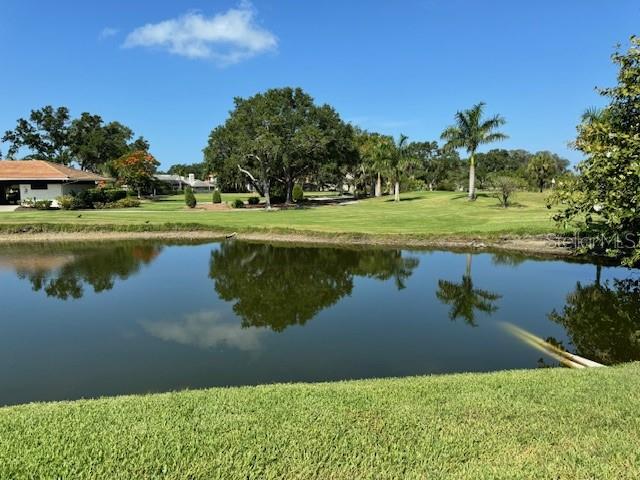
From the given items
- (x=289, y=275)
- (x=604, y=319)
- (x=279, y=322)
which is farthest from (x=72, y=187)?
(x=604, y=319)

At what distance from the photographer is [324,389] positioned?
5.79 m

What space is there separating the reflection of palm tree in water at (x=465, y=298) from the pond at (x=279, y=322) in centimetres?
6

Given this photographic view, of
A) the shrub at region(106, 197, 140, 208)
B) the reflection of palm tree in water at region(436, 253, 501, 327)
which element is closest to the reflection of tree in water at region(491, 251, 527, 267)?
the reflection of palm tree in water at region(436, 253, 501, 327)

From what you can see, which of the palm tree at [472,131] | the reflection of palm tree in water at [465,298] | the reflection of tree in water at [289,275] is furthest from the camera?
the palm tree at [472,131]

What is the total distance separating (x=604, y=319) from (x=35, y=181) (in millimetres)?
49705

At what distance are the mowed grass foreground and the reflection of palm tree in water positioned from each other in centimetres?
610

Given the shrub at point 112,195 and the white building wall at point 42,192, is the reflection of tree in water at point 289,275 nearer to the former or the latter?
the shrub at point 112,195

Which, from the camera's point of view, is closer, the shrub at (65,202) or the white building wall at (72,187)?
the shrub at (65,202)

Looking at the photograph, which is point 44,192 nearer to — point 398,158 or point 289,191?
point 289,191

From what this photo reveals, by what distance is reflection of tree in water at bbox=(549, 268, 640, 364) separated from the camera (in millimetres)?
9305

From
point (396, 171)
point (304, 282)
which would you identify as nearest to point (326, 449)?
point (304, 282)

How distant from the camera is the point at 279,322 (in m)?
11.3

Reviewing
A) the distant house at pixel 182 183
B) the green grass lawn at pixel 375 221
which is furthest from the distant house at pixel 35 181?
the distant house at pixel 182 183

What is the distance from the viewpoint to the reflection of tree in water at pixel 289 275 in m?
12.5
